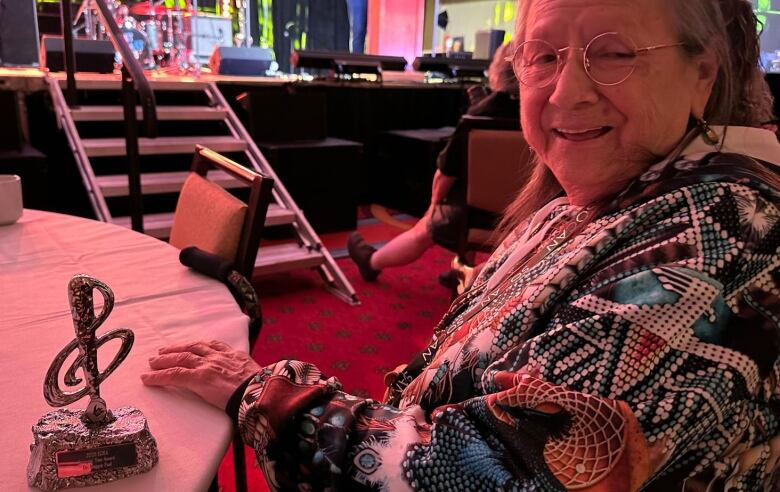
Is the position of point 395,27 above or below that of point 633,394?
above

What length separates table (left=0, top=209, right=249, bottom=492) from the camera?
2.28ft

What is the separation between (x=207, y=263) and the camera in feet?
4.04

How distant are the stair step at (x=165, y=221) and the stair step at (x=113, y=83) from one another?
0.91 m

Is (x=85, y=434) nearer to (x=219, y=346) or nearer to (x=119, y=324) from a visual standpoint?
(x=219, y=346)

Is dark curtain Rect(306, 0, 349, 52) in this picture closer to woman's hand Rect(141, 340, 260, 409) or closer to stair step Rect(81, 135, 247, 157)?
stair step Rect(81, 135, 247, 157)

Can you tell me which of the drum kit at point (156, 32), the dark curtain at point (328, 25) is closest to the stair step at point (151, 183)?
the drum kit at point (156, 32)

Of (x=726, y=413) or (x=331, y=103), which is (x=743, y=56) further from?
(x=331, y=103)

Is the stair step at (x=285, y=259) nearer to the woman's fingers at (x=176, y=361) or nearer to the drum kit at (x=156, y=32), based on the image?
the woman's fingers at (x=176, y=361)

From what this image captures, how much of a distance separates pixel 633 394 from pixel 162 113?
12.0 ft

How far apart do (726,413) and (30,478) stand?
2.33 ft

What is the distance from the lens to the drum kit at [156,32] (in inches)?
218

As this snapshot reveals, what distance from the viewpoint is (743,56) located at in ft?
2.87

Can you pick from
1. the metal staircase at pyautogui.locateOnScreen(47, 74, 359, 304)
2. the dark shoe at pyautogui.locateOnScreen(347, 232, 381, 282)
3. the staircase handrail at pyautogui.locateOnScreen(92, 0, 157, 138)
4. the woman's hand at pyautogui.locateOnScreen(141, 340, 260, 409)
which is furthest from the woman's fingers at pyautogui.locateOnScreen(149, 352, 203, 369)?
the dark shoe at pyautogui.locateOnScreen(347, 232, 381, 282)

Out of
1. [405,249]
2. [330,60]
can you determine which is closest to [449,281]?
[405,249]
